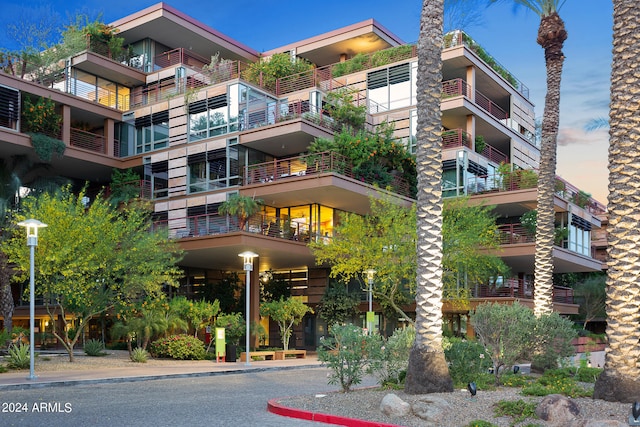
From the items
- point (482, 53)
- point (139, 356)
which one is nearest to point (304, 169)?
point (139, 356)

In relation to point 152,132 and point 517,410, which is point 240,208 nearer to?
point 152,132

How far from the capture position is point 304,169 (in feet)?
129

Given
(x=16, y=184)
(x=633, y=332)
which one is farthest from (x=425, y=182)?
(x=16, y=184)

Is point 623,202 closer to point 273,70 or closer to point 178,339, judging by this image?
point 178,339

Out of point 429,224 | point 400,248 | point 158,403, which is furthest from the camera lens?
point 400,248

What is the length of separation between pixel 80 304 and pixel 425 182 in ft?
56.5

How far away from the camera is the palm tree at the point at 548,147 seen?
2430cm

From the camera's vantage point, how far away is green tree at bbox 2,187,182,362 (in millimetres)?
26000

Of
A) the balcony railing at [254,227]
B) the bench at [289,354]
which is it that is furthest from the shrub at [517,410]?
the balcony railing at [254,227]

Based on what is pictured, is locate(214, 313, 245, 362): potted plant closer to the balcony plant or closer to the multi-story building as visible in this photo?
the multi-story building

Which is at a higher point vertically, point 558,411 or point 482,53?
point 482,53

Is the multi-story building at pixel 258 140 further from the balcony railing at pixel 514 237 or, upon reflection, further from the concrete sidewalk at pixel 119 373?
the concrete sidewalk at pixel 119 373

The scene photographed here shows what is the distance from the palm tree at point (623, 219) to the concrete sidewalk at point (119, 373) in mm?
13183

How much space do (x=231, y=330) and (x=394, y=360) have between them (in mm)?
16708
